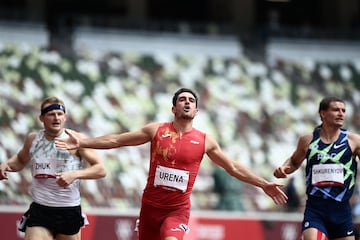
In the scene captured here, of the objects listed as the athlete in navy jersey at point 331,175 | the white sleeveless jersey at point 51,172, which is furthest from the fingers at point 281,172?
the white sleeveless jersey at point 51,172

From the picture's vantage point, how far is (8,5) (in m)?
29.7

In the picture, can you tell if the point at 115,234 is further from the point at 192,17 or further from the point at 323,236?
the point at 192,17

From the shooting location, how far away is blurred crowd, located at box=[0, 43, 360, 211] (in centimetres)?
2314

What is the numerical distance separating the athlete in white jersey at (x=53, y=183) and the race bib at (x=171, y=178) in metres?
0.87

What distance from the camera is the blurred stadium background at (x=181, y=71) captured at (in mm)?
23609

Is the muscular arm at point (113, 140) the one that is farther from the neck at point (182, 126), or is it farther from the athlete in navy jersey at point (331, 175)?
the athlete in navy jersey at point (331, 175)

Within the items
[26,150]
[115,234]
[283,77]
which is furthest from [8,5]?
[26,150]

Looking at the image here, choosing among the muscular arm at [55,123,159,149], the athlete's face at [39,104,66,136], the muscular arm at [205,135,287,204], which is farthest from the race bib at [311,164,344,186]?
the athlete's face at [39,104,66,136]

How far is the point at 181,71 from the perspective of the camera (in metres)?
27.5

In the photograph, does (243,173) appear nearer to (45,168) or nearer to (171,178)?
(171,178)

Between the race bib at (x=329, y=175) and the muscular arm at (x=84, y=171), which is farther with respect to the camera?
the race bib at (x=329, y=175)

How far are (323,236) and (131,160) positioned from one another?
1219 centimetres

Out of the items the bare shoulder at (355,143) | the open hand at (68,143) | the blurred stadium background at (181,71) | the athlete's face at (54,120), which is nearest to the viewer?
the open hand at (68,143)

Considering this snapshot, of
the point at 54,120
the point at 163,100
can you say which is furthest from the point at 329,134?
the point at 163,100
